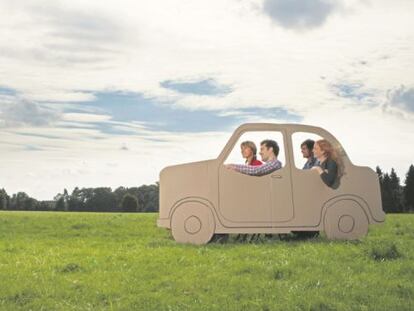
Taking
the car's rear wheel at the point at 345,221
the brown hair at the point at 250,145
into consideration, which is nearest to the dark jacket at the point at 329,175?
the car's rear wheel at the point at 345,221

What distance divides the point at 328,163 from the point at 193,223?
320 cm

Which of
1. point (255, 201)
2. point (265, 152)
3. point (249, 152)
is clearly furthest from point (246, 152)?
point (255, 201)

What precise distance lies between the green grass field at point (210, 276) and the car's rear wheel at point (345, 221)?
1.08ft

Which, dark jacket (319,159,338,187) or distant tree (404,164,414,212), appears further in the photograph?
distant tree (404,164,414,212)

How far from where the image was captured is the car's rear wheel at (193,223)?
1392 cm

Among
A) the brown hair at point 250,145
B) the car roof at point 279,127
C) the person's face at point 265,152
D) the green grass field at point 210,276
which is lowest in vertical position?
the green grass field at point 210,276

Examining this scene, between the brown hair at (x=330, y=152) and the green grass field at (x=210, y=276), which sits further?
the brown hair at (x=330, y=152)

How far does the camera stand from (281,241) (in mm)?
14617

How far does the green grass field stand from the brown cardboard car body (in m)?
0.44

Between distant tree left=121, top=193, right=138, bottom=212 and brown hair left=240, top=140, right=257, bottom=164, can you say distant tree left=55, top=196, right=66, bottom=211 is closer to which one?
distant tree left=121, top=193, right=138, bottom=212

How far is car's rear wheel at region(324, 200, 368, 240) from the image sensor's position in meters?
14.1

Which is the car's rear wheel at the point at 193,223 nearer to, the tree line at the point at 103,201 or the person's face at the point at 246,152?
the person's face at the point at 246,152

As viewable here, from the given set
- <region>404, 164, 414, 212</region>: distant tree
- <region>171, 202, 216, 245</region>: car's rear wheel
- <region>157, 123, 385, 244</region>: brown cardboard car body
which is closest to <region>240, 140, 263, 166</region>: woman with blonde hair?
<region>157, 123, 385, 244</region>: brown cardboard car body

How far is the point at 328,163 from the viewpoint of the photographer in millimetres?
14148
